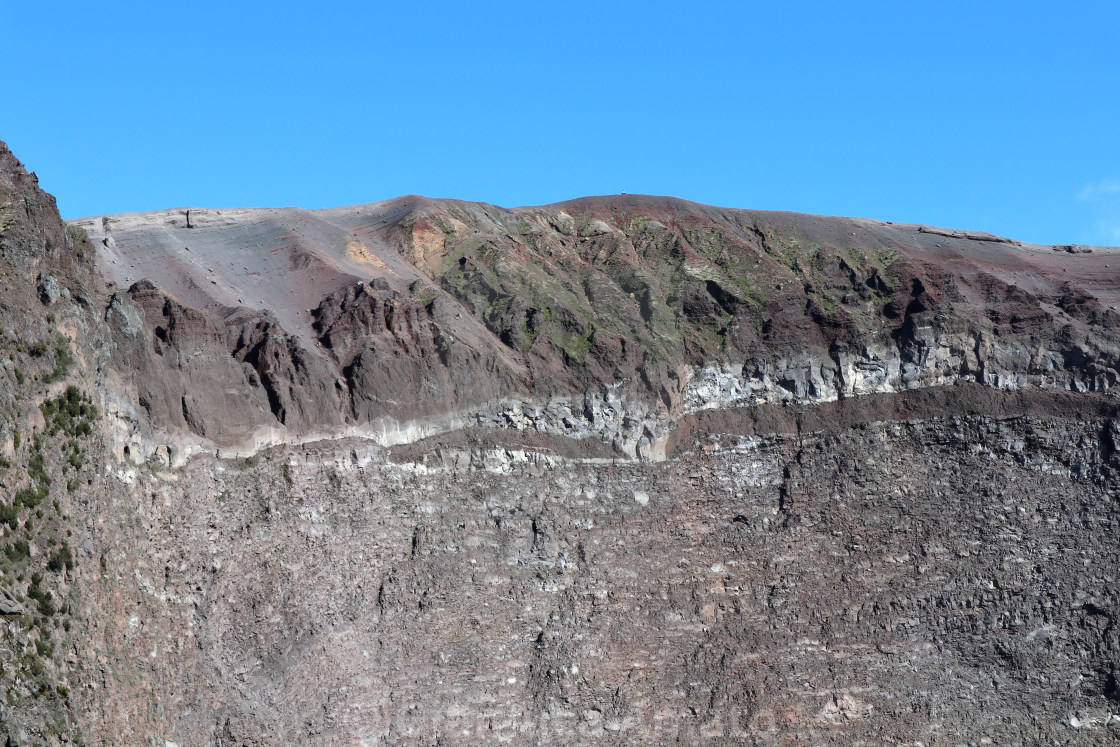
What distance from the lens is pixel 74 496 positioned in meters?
34.0

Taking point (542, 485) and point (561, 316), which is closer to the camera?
point (542, 485)

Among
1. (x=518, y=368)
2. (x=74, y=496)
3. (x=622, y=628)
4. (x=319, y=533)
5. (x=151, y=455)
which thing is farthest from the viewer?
(x=518, y=368)

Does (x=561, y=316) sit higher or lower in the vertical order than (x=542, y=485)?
higher

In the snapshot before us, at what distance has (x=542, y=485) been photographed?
45.6m

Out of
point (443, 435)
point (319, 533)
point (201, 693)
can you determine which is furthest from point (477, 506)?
point (201, 693)

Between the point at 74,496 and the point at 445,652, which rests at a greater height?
the point at 74,496

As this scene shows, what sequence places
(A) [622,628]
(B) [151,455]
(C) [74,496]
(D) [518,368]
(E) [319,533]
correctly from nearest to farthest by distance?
(C) [74,496] < (B) [151,455] < (E) [319,533] < (A) [622,628] < (D) [518,368]

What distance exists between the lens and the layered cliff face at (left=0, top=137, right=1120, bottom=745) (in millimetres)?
36125

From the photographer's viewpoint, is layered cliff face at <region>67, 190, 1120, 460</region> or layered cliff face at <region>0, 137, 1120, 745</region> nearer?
layered cliff face at <region>0, 137, 1120, 745</region>

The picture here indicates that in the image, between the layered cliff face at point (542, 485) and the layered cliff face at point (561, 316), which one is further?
the layered cliff face at point (561, 316)

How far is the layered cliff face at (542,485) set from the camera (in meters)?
36.1

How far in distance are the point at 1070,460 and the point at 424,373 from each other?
76.4 ft

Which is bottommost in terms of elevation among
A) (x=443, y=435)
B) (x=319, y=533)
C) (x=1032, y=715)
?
(x=1032, y=715)

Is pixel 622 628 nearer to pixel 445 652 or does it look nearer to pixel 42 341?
pixel 445 652
